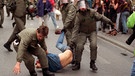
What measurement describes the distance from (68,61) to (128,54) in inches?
143

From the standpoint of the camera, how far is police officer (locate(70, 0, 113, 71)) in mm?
8570

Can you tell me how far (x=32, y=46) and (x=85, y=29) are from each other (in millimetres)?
1682

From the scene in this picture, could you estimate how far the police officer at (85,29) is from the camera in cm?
857

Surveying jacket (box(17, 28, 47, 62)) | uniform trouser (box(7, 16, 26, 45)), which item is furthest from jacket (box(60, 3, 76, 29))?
uniform trouser (box(7, 16, 26, 45))

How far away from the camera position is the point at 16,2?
37.3 feet

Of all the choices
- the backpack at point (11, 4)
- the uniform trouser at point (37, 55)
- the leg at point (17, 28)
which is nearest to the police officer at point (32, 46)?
the uniform trouser at point (37, 55)

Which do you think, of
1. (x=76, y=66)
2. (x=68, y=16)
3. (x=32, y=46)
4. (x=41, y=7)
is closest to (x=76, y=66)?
(x=76, y=66)

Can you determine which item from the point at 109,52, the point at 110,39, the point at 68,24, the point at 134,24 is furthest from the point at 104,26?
the point at 134,24

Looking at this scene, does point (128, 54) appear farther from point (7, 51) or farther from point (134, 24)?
point (134, 24)

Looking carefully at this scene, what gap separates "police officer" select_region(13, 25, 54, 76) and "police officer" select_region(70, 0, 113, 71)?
44.2 inches

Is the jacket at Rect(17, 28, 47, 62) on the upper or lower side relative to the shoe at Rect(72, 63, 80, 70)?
upper

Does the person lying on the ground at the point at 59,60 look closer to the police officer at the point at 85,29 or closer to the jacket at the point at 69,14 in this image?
the police officer at the point at 85,29

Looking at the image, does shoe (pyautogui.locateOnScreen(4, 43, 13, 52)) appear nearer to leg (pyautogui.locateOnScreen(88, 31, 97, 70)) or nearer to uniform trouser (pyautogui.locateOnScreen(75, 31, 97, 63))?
uniform trouser (pyautogui.locateOnScreen(75, 31, 97, 63))

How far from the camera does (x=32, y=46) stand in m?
7.55
